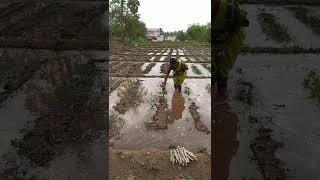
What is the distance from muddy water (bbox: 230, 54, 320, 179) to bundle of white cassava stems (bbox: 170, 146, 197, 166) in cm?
52

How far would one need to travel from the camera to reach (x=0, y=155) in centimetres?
346

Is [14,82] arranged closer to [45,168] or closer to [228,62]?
[45,168]

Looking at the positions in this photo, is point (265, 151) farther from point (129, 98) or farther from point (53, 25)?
point (53, 25)

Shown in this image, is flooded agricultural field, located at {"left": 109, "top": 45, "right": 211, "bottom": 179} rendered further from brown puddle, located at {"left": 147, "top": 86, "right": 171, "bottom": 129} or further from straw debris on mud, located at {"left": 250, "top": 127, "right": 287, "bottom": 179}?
straw debris on mud, located at {"left": 250, "top": 127, "right": 287, "bottom": 179}

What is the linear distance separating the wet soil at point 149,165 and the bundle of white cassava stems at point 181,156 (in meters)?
0.04

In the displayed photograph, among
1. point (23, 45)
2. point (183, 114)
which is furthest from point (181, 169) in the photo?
point (23, 45)

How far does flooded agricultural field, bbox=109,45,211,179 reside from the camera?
3.75m

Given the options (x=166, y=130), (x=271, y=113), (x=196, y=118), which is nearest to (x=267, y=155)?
(x=271, y=113)

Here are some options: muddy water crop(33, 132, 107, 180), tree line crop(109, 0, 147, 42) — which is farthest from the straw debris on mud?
tree line crop(109, 0, 147, 42)

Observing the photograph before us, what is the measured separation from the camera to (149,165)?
3.74m

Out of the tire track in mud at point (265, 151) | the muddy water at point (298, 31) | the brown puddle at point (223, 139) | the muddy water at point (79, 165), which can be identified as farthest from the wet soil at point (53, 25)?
the tire track in mud at point (265, 151)

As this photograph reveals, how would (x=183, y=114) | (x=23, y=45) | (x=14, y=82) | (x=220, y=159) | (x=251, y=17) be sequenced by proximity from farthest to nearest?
(x=251, y=17), (x=23, y=45), (x=183, y=114), (x=14, y=82), (x=220, y=159)

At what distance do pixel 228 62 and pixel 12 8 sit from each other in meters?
7.39

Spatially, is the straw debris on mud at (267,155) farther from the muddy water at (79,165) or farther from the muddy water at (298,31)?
the muddy water at (298,31)
